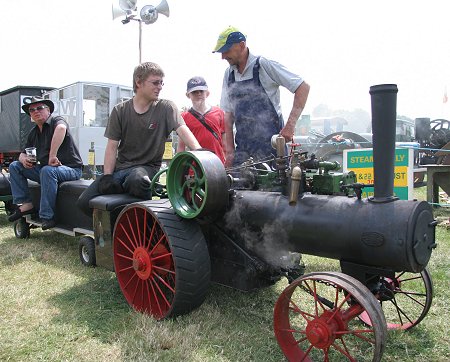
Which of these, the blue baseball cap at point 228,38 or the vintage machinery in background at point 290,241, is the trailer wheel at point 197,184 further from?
the blue baseball cap at point 228,38

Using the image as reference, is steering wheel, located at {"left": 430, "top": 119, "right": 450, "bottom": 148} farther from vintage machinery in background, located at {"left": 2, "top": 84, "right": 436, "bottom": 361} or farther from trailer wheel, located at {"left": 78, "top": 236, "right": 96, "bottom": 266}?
trailer wheel, located at {"left": 78, "top": 236, "right": 96, "bottom": 266}

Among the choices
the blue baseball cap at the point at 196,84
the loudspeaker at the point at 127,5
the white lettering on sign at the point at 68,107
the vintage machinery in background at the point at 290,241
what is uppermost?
the loudspeaker at the point at 127,5

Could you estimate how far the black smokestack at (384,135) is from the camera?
1844 mm

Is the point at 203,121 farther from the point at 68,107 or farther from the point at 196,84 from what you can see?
the point at 68,107

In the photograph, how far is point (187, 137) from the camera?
3.25 meters

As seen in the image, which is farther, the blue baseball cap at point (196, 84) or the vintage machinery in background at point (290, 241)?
the blue baseball cap at point (196, 84)

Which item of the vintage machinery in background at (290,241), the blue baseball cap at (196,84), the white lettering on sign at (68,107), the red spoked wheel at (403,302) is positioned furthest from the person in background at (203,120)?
the white lettering on sign at (68,107)

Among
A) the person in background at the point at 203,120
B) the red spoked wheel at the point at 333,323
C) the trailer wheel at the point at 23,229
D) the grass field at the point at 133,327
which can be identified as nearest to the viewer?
the red spoked wheel at the point at 333,323

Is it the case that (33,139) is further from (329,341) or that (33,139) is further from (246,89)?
(329,341)

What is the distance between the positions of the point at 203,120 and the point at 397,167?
2918mm

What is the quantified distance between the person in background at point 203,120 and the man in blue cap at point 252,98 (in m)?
0.49

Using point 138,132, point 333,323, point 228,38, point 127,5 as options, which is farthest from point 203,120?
point 127,5

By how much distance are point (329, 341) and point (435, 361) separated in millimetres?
641

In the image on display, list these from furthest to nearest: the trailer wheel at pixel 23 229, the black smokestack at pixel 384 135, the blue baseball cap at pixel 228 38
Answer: the trailer wheel at pixel 23 229
the blue baseball cap at pixel 228 38
the black smokestack at pixel 384 135
